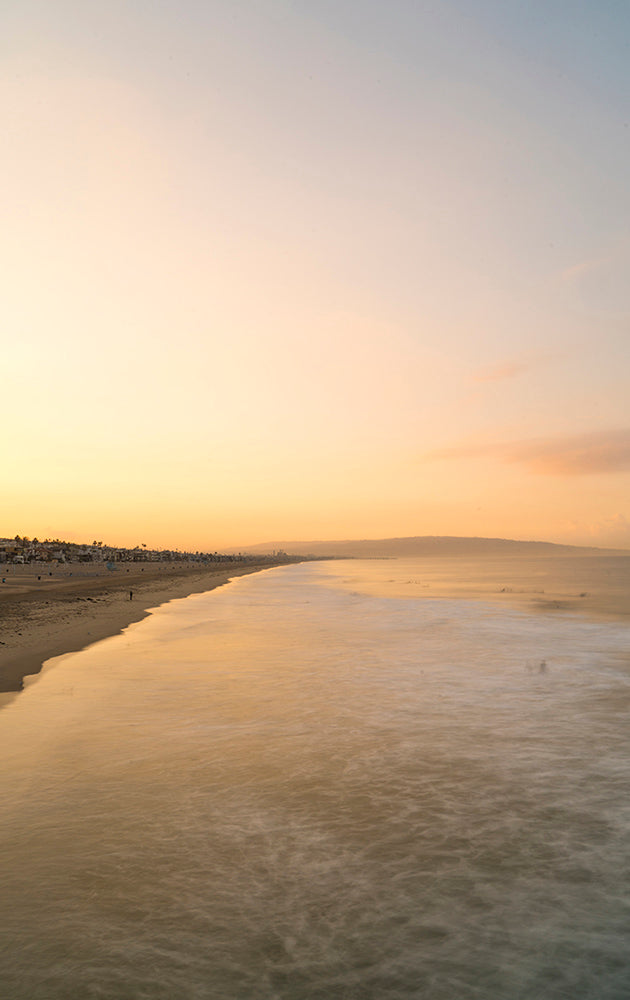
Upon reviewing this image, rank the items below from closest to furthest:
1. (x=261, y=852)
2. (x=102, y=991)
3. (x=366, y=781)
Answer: (x=102, y=991)
(x=261, y=852)
(x=366, y=781)

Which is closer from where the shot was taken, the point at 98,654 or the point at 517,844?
the point at 517,844

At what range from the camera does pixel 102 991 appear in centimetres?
472

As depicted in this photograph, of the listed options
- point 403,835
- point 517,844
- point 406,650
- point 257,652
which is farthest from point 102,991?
point 406,650

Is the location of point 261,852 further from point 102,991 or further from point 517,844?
point 517,844

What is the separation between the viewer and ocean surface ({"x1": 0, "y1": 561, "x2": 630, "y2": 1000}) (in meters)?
5.07

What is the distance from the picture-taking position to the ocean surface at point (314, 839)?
507cm

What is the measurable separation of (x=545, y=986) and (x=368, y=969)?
1402 millimetres

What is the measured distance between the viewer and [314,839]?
7387 millimetres

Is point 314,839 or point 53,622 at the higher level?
point 53,622

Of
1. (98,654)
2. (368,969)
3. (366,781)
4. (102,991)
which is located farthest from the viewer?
(98,654)

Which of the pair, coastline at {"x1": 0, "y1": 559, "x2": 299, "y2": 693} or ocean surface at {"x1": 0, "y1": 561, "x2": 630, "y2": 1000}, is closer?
ocean surface at {"x1": 0, "y1": 561, "x2": 630, "y2": 1000}

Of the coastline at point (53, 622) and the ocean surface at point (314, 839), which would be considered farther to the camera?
the coastline at point (53, 622)

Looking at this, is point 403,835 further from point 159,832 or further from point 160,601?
point 160,601

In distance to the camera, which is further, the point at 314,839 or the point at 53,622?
the point at 53,622
